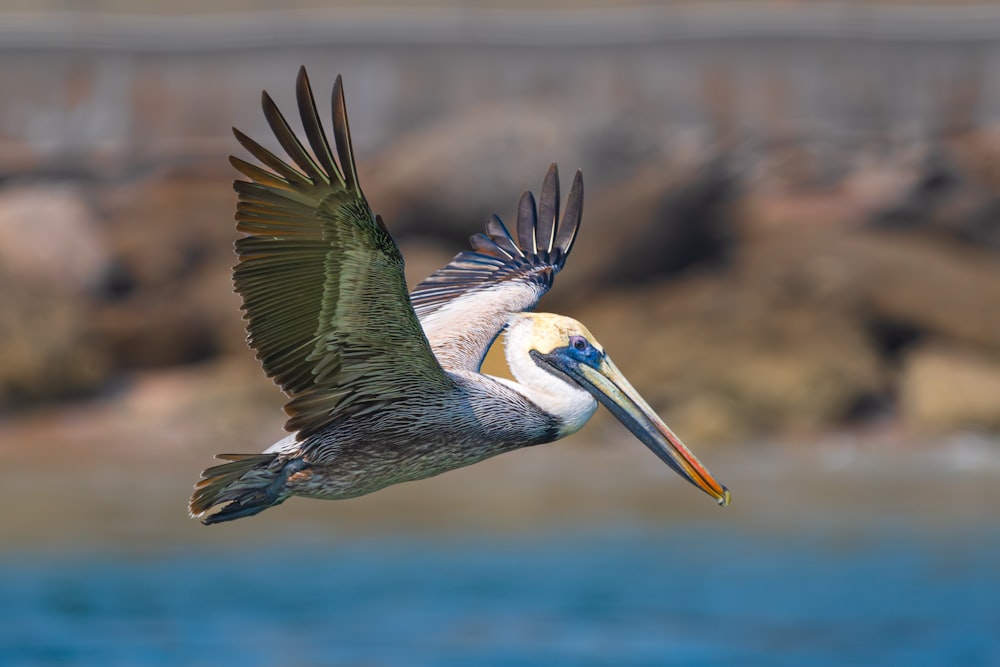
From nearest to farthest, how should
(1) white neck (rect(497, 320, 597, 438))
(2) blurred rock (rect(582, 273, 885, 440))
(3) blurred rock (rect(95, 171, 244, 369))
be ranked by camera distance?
(1) white neck (rect(497, 320, 597, 438)) → (2) blurred rock (rect(582, 273, 885, 440)) → (3) blurred rock (rect(95, 171, 244, 369))

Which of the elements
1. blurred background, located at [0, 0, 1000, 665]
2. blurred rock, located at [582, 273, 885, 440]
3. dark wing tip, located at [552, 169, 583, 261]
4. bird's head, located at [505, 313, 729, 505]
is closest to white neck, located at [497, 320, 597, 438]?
bird's head, located at [505, 313, 729, 505]

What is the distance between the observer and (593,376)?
5285 millimetres

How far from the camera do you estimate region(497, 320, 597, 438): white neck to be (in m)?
5.17

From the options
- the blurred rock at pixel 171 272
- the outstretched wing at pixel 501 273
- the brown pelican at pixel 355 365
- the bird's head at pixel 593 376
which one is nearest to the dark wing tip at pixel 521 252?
the outstretched wing at pixel 501 273

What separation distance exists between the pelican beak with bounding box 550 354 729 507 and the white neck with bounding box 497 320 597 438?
45 mm

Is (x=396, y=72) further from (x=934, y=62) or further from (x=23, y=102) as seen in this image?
(x=934, y=62)

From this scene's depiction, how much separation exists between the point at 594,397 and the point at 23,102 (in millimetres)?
14952

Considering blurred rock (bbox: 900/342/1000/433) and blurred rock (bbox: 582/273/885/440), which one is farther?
blurred rock (bbox: 582/273/885/440)

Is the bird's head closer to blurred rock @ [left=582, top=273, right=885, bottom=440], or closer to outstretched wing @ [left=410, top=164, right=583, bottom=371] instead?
outstretched wing @ [left=410, top=164, right=583, bottom=371]

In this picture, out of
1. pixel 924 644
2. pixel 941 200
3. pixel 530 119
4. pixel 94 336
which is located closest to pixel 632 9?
pixel 530 119

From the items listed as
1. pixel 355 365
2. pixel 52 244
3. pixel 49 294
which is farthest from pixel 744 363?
pixel 355 365

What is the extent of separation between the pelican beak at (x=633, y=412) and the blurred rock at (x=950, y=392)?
1046 centimetres

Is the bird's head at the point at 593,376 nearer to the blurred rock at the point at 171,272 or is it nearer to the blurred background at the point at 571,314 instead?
the blurred background at the point at 571,314

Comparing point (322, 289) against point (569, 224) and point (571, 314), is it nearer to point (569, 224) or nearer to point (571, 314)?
point (569, 224)
